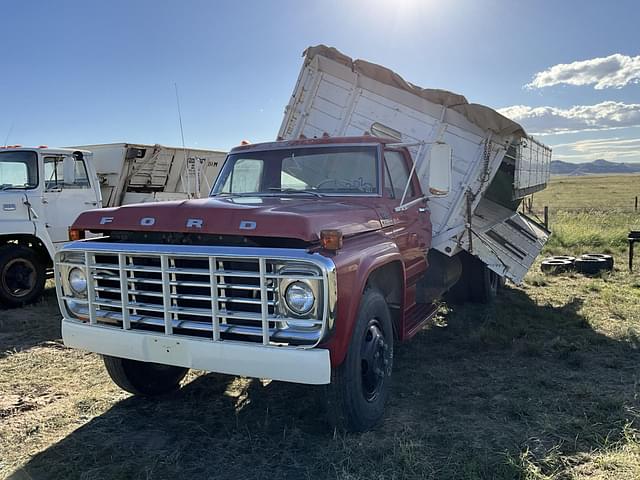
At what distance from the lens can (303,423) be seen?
3.97 meters

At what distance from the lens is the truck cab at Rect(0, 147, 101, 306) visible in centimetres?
767

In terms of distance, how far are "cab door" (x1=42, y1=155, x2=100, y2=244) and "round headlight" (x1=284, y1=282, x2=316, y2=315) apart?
622cm

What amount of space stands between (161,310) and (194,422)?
1.15m

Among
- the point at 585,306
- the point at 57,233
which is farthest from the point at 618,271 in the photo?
the point at 57,233

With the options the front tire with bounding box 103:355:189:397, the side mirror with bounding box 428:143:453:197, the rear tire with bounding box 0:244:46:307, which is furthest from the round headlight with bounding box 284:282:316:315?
the rear tire with bounding box 0:244:46:307

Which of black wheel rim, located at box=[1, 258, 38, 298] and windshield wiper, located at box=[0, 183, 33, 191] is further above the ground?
windshield wiper, located at box=[0, 183, 33, 191]

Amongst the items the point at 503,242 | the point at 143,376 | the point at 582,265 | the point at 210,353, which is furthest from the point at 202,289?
the point at 582,265

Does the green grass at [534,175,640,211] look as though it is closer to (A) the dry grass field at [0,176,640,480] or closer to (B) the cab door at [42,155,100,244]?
(A) the dry grass field at [0,176,640,480]

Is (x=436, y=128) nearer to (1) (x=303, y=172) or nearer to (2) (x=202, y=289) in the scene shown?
(1) (x=303, y=172)

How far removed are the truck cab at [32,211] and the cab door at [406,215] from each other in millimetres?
5431

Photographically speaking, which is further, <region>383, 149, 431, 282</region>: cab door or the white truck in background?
the white truck in background

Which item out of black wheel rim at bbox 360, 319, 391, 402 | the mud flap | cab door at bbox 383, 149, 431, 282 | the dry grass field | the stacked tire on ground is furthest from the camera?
the stacked tire on ground

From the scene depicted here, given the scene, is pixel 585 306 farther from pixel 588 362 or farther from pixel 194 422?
pixel 194 422

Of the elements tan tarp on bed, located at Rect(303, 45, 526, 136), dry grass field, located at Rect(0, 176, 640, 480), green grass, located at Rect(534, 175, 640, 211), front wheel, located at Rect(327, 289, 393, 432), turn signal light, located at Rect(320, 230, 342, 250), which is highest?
tan tarp on bed, located at Rect(303, 45, 526, 136)
